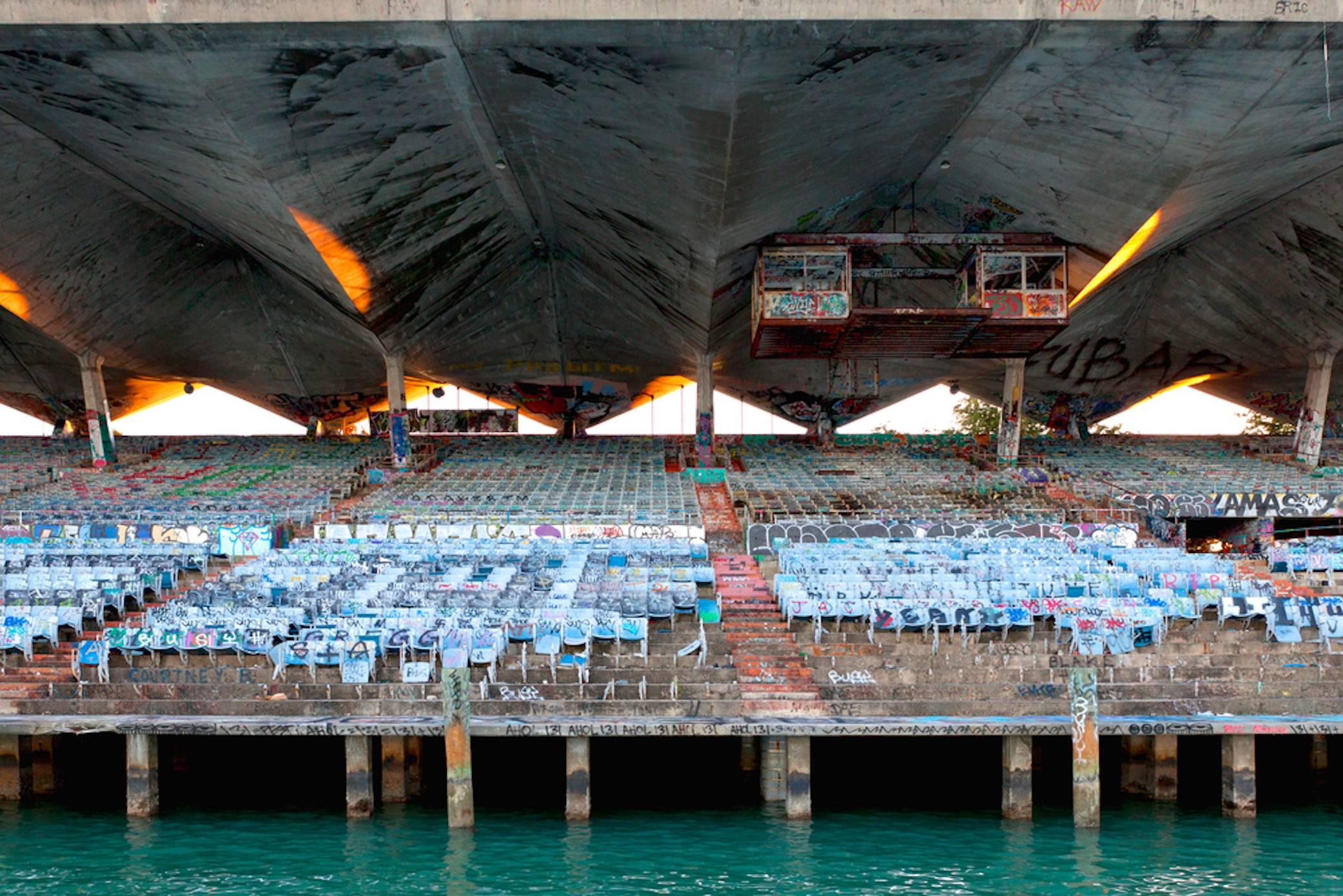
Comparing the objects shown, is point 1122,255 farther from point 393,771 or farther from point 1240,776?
point 393,771

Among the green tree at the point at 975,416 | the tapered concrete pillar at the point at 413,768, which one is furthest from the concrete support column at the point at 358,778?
the green tree at the point at 975,416

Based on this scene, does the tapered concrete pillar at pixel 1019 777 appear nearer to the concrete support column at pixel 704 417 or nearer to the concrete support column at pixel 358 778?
the concrete support column at pixel 358 778

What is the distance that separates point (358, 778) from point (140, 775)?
3335 millimetres

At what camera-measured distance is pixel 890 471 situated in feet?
156

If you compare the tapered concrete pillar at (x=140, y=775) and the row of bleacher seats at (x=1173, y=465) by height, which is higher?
the row of bleacher seats at (x=1173, y=465)

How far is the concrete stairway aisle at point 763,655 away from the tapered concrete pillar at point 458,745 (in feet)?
14.8

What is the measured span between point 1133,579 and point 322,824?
15559 millimetres

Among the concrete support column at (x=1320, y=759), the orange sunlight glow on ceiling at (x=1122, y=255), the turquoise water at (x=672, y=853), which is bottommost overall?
the turquoise water at (x=672, y=853)

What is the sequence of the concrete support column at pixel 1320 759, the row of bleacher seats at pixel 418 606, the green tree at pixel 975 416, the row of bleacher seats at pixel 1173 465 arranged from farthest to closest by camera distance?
the green tree at pixel 975 416 → the row of bleacher seats at pixel 1173 465 → the concrete support column at pixel 1320 759 → the row of bleacher seats at pixel 418 606

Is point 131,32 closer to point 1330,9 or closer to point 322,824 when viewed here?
point 322,824

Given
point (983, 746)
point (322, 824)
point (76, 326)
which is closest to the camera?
point (322, 824)

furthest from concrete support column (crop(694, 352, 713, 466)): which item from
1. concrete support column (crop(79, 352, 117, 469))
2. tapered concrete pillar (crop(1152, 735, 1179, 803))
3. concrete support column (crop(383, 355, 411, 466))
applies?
tapered concrete pillar (crop(1152, 735, 1179, 803))

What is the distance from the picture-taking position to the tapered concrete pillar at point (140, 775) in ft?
63.7

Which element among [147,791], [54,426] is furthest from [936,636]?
[54,426]
